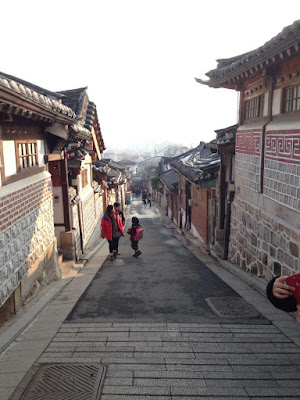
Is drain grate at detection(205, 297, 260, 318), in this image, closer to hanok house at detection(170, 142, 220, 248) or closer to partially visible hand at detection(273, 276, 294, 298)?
partially visible hand at detection(273, 276, 294, 298)

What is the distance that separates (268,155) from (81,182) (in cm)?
850

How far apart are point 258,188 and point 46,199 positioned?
5.51m

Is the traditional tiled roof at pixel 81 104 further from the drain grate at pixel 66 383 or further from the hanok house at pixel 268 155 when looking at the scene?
the drain grate at pixel 66 383

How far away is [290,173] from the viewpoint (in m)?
7.48

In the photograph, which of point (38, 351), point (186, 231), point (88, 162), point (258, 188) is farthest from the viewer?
point (186, 231)

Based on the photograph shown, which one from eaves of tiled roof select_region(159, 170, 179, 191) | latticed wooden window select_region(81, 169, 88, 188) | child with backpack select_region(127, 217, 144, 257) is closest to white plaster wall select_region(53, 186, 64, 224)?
child with backpack select_region(127, 217, 144, 257)

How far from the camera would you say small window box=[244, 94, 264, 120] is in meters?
9.67

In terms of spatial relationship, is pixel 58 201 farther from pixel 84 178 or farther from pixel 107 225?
pixel 84 178

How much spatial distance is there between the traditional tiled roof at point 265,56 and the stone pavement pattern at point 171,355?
481 cm

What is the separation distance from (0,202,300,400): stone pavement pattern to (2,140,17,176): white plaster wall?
2699mm

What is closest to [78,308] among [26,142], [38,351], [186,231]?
[38,351]

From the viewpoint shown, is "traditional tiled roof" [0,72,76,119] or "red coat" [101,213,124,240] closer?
"traditional tiled roof" [0,72,76,119]

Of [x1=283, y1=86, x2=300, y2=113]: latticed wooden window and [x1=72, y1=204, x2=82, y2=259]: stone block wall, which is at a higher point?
[x1=283, y1=86, x2=300, y2=113]: latticed wooden window

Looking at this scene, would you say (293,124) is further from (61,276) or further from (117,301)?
(61,276)
